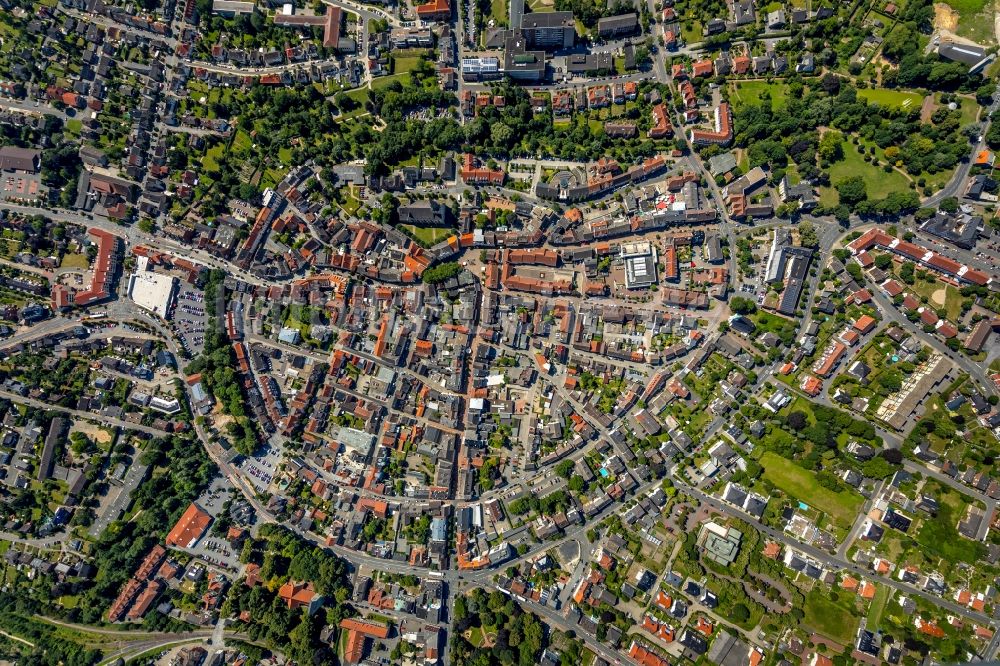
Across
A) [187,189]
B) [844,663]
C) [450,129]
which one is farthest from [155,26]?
[844,663]

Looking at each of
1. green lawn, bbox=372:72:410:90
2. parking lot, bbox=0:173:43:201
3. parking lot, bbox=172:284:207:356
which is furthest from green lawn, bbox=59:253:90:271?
green lawn, bbox=372:72:410:90

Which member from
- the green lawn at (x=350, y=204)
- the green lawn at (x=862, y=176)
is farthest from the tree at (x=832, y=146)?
the green lawn at (x=350, y=204)

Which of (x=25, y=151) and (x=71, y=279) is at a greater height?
(x=25, y=151)

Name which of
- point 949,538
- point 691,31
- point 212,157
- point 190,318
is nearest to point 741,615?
point 949,538

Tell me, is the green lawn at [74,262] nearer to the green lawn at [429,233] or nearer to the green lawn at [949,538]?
the green lawn at [429,233]

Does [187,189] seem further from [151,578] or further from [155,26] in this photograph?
[151,578]
